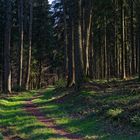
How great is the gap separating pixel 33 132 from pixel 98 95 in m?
9.89

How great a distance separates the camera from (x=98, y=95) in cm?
2753

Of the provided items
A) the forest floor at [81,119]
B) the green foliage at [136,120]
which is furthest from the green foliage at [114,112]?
the green foliage at [136,120]

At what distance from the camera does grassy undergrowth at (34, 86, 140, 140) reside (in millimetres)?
17247

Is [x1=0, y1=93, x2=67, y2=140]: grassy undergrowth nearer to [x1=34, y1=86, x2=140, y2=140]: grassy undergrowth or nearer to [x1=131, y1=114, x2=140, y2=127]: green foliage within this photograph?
[x1=34, y1=86, x2=140, y2=140]: grassy undergrowth

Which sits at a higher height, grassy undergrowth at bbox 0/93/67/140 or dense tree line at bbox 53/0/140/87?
dense tree line at bbox 53/0/140/87

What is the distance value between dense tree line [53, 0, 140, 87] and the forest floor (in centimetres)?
539

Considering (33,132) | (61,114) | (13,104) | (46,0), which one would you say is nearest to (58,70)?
(46,0)

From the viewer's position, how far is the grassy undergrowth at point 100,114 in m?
17.2

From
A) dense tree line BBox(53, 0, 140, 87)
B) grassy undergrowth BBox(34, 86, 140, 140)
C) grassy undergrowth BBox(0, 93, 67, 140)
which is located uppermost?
dense tree line BBox(53, 0, 140, 87)

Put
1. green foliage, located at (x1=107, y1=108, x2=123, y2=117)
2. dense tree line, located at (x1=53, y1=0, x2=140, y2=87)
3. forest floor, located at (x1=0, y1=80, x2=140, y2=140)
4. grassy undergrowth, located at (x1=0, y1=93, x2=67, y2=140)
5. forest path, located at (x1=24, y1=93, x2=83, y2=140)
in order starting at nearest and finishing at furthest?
forest path, located at (x1=24, y1=93, x2=83, y2=140), forest floor, located at (x1=0, y1=80, x2=140, y2=140), grassy undergrowth, located at (x1=0, y1=93, x2=67, y2=140), green foliage, located at (x1=107, y1=108, x2=123, y2=117), dense tree line, located at (x1=53, y1=0, x2=140, y2=87)

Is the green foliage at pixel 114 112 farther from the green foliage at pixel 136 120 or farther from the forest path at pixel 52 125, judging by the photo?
the forest path at pixel 52 125

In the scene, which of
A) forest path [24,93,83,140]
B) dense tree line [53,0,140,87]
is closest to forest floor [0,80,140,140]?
forest path [24,93,83,140]

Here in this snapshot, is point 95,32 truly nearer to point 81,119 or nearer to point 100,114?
point 100,114

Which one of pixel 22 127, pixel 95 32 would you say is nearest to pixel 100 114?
pixel 22 127
